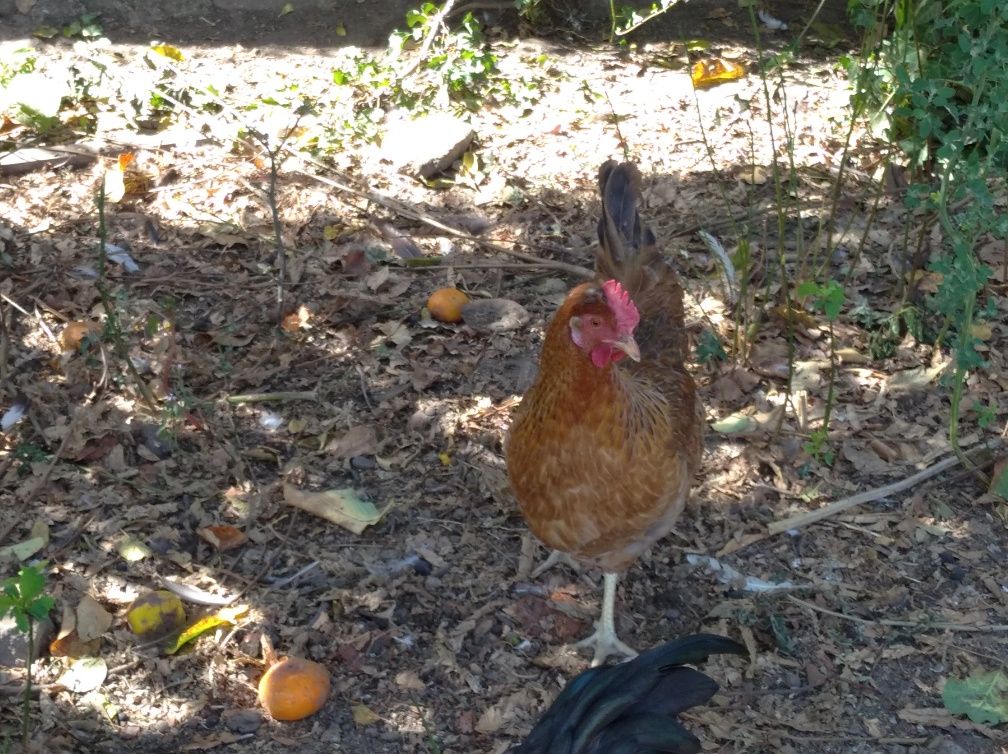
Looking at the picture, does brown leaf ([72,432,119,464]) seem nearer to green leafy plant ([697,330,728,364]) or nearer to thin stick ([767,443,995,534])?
green leafy plant ([697,330,728,364])

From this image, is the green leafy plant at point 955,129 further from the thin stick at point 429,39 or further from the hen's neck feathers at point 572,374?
the thin stick at point 429,39

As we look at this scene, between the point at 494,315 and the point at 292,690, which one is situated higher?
the point at 494,315

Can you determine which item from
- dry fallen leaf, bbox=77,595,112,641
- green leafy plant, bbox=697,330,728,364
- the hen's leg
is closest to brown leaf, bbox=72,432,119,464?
dry fallen leaf, bbox=77,595,112,641

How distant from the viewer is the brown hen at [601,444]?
11.4ft

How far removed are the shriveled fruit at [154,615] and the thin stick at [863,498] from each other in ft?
7.92

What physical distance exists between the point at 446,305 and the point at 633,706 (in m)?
2.89

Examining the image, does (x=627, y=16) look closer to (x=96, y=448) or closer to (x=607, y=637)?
(x=96, y=448)

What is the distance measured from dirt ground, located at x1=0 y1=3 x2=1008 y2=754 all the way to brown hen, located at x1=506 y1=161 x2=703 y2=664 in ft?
1.70

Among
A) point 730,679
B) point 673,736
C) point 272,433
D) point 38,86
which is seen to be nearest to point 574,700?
point 673,736

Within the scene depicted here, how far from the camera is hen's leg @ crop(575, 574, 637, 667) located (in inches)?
158

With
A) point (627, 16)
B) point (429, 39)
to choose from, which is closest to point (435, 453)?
point (429, 39)

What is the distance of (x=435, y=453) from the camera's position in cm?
478

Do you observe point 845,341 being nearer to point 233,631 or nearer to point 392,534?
point 392,534

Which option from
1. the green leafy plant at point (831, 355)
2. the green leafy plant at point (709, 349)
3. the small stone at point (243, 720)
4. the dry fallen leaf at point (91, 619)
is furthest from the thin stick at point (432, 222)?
the small stone at point (243, 720)
